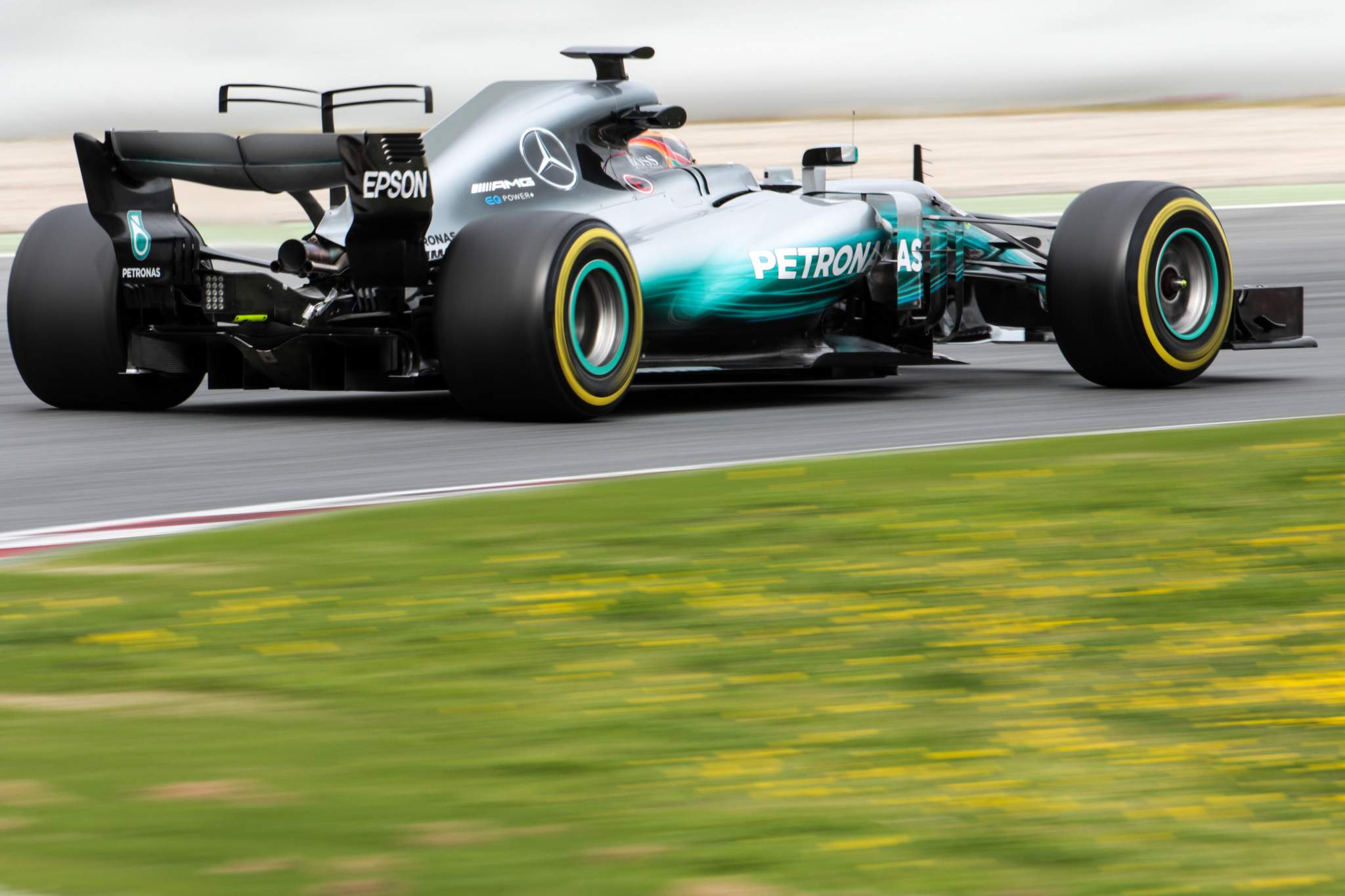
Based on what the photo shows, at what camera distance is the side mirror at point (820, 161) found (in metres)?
11.3

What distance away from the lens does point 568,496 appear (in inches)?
284

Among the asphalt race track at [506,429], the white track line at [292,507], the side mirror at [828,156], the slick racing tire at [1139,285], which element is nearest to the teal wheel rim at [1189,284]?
the slick racing tire at [1139,285]

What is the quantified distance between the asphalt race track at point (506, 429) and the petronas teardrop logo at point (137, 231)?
796mm

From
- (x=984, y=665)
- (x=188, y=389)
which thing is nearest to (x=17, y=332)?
(x=188, y=389)

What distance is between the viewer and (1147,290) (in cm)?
1096

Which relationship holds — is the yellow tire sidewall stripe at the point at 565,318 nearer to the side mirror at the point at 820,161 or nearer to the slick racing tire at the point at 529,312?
the slick racing tire at the point at 529,312

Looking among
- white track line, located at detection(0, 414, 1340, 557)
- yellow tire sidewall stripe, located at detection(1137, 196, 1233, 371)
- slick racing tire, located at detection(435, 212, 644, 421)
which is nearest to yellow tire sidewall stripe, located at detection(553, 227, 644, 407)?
slick racing tire, located at detection(435, 212, 644, 421)

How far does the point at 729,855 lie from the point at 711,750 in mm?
629

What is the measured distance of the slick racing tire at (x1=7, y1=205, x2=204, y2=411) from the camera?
10555 millimetres

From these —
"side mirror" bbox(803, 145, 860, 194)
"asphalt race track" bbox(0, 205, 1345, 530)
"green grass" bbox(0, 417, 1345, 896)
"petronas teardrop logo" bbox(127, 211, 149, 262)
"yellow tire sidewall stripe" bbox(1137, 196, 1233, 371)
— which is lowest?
"asphalt race track" bbox(0, 205, 1345, 530)

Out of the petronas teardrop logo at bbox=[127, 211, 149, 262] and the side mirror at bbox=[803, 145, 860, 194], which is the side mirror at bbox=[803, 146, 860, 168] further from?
the petronas teardrop logo at bbox=[127, 211, 149, 262]

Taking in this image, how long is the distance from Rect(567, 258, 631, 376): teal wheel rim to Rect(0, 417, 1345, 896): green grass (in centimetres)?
286

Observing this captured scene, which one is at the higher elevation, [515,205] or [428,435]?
[515,205]

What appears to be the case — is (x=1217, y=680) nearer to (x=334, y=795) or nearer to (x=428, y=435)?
(x=334, y=795)
